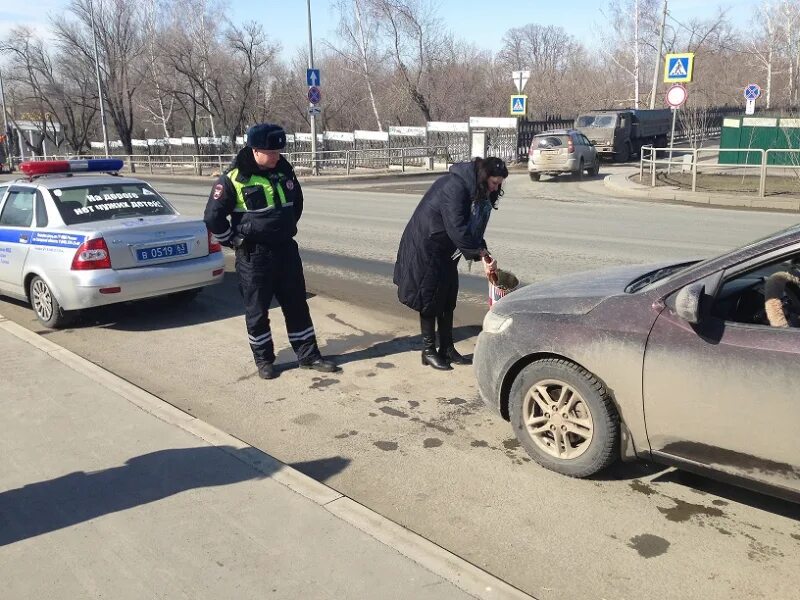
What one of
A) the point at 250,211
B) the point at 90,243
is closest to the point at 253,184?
the point at 250,211

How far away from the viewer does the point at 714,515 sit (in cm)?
334

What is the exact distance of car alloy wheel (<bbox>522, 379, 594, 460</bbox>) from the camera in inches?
144

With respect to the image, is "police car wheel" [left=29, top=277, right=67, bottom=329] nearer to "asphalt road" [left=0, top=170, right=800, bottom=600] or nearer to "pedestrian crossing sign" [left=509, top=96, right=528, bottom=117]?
"asphalt road" [left=0, top=170, right=800, bottom=600]

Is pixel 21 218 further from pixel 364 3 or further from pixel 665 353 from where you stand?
pixel 364 3

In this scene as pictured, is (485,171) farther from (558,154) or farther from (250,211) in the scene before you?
(558,154)

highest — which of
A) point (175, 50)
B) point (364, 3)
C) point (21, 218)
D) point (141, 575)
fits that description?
point (364, 3)

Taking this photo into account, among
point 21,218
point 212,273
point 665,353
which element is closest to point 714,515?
point 665,353

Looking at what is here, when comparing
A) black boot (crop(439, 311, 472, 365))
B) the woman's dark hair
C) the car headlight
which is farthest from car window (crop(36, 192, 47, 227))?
the car headlight

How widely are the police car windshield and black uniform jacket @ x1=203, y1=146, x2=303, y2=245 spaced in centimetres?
249

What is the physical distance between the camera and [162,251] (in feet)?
22.7

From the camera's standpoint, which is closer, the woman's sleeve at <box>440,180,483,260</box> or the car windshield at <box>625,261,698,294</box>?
the car windshield at <box>625,261,698,294</box>

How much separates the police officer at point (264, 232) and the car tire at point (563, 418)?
6.79ft

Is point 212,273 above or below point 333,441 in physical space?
above

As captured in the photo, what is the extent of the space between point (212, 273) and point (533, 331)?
174 inches
